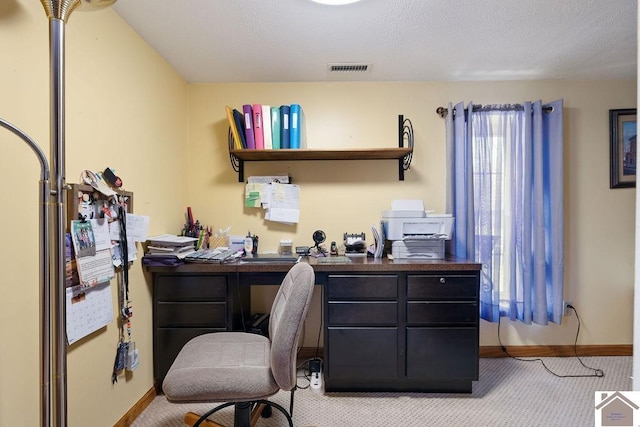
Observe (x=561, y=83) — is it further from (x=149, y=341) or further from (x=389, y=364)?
(x=149, y=341)

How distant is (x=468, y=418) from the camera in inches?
66.6

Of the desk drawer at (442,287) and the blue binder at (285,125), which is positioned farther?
the blue binder at (285,125)

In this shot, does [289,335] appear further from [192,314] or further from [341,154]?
[341,154]

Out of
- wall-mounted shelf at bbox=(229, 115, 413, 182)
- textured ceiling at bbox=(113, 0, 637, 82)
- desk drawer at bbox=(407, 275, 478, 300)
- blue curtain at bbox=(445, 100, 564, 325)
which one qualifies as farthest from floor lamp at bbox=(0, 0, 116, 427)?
blue curtain at bbox=(445, 100, 564, 325)

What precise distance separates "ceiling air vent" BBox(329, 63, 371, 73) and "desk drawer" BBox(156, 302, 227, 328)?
1.76 metres

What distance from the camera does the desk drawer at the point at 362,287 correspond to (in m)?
1.81

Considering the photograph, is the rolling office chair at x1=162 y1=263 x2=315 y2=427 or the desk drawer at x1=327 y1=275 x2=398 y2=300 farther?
the desk drawer at x1=327 y1=275 x2=398 y2=300

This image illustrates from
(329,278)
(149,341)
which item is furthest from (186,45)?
(149,341)

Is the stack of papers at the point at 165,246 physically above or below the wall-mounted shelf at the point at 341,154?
below

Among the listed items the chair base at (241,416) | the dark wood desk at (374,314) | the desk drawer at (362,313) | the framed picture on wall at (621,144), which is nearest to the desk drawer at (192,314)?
the dark wood desk at (374,314)

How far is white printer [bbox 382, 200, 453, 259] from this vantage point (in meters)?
2.00

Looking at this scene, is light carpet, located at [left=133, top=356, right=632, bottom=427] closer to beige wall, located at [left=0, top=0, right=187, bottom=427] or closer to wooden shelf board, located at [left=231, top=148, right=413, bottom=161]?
beige wall, located at [left=0, top=0, right=187, bottom=427]

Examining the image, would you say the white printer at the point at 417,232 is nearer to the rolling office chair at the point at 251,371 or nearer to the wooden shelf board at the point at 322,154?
the wooden shelf board at the point at 322,154

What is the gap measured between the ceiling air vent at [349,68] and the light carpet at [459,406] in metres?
2.20
